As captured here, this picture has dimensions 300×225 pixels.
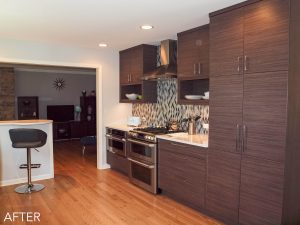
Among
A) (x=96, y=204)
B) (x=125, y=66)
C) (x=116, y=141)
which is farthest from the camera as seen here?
(x=125, y=66)

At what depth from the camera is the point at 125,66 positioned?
505 cm

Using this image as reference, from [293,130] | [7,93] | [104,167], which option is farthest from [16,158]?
[7,93]

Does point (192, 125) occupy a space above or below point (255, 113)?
below

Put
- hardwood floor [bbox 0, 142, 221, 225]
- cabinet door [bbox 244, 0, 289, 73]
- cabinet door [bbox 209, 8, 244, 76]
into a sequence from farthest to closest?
hardwood floor [bbox 0, 142, 221, 225]
cabinet door [bbox 209, 8, 244, 76]
cabinet door [bbox 244, 0, 289, 73]

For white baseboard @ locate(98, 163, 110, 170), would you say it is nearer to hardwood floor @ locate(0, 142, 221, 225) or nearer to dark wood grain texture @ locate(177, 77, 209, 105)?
hardwood floor @ locate(0, 142, 221, 225)

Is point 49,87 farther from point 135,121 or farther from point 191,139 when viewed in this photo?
point 191,139

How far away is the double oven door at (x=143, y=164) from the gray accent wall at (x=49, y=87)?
17.9 feet

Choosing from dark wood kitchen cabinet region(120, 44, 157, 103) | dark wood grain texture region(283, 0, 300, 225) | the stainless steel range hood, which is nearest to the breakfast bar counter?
dark wood kitchen cabinet region(120, 44, 157, 103)

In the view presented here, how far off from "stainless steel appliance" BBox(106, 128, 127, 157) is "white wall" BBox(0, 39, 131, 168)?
0.56 feet

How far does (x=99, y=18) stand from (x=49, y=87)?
251 inches

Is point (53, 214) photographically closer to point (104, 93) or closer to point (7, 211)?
point (7, 211)

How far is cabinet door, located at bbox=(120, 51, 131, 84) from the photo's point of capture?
16.2 ft

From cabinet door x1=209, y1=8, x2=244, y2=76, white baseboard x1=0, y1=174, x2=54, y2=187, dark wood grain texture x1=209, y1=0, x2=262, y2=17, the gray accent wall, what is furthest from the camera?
the gray accent wall

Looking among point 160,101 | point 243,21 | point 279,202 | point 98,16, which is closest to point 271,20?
point 243,21
